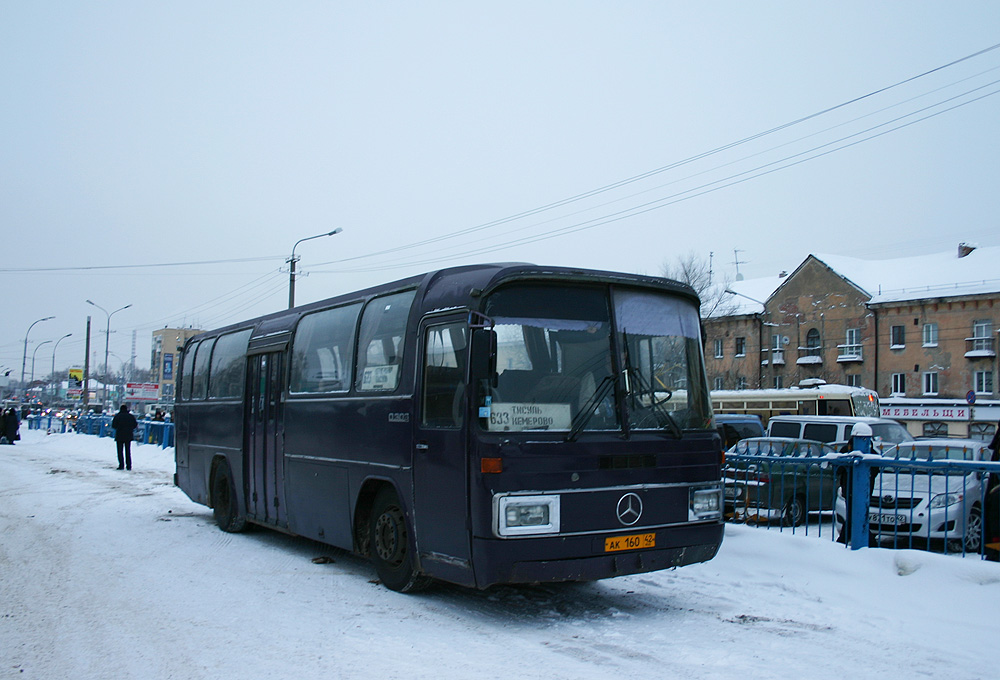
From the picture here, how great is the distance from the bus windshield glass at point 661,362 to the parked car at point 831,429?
11.2 meters

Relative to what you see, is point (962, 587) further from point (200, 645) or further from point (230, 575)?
point (230, 575)

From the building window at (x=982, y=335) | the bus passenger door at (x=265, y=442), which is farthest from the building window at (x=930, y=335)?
the bus passenger door at (x=265, y=442)

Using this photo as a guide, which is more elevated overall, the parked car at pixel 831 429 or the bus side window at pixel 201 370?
the bus side window at pixel 201 370

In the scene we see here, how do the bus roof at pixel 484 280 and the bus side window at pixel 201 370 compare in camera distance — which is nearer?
the bus roof at pixel 484 280

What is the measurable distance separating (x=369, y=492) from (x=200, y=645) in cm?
259

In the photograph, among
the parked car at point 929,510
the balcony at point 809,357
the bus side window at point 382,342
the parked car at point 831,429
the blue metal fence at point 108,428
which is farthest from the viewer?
the balcony at point 809,357

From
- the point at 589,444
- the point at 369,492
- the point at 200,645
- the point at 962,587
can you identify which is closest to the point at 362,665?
the point at 200,645

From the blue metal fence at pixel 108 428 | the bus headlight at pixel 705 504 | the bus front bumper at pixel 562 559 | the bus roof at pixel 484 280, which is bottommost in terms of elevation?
the blue metal fence at pixel 108 428

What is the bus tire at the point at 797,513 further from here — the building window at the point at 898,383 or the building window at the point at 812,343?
the building window at the point at 812,343

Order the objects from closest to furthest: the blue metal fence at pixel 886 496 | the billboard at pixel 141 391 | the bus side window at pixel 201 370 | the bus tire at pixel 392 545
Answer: the bus tire at pixel 392 545 < the blue metal fence at pixel 886 496 < the bus side window at pixel 201 370 < the billboard at pixel 141 391

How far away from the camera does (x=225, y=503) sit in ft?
41.9

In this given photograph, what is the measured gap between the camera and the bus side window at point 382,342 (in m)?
8.24

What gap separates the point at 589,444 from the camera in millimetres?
6965

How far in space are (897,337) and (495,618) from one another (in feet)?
172
